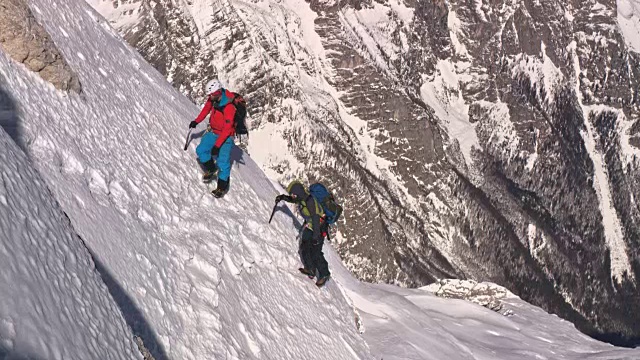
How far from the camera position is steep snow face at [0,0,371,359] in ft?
31.9

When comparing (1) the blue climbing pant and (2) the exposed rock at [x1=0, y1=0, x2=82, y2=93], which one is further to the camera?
(1) the blue climbing pant

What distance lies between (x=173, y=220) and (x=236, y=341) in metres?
2.59

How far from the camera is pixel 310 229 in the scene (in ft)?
54.3

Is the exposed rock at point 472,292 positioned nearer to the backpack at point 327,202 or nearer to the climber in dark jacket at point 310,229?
the climber in dark jacket at point 310,229

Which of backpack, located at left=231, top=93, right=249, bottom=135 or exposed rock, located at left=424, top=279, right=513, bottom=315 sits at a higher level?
backpack, located at left=231, top=93, right=249, bottom=135

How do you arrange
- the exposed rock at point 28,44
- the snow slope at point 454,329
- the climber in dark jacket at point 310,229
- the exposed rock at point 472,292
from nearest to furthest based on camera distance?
the exposed rock at point 28,44, the climber in dark jacket at point 310,229, the snow slope at point 454,329, the exposed rock at point 472,292

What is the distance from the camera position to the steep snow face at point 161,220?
971 centimetres

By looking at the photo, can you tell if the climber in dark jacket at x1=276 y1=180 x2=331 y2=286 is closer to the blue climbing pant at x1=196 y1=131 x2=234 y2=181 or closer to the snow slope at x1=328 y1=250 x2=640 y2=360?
the blue climbing pant at x1=196 y1=131 x2=234 y2=181

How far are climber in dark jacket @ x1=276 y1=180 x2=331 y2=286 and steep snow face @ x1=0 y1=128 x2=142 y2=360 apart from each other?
10703 millimetres

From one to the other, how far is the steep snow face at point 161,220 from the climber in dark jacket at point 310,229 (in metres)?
0.35

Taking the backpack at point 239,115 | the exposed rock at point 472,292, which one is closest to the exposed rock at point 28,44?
the backpack at point 239,115

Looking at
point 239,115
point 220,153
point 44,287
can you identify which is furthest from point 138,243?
point 44,287

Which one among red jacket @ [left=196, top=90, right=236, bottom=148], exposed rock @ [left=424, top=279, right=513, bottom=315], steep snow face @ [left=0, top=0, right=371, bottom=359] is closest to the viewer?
steep snow face @ [left=0, top=0, right=371, bottom=359]

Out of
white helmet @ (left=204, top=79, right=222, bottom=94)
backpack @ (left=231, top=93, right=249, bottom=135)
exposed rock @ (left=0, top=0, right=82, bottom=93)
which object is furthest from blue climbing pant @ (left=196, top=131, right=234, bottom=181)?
exposed rock @ (left=0, top=0, right=82, bottom=93)
